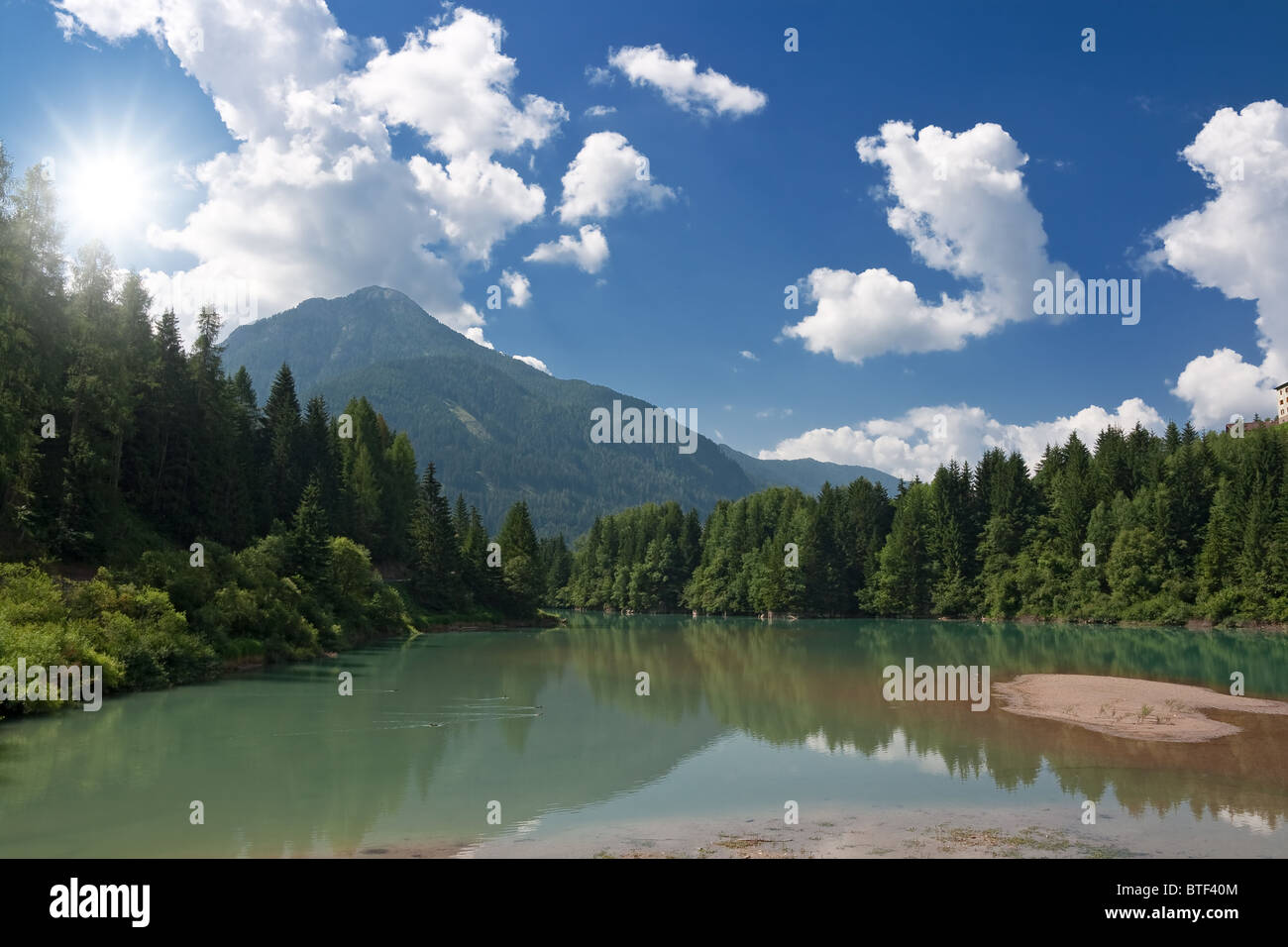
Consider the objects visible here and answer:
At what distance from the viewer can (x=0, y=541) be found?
39.2 metres

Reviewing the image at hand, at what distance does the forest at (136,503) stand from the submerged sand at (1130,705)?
124 feet

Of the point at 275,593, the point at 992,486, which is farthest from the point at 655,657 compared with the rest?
the point at 992,486

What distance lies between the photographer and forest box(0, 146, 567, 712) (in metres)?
35.1

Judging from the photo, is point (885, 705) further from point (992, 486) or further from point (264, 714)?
point (992, 486)

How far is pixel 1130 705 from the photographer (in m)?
33.6

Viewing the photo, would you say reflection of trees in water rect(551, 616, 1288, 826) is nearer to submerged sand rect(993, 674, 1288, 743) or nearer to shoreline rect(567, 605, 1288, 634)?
submerged sand rect(993, 674, 1288, 743)

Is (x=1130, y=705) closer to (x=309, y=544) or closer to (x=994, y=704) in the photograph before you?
(x=994, y=704)

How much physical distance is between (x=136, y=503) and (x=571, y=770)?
45853 mm

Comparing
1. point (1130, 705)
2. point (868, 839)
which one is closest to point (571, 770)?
point (868, 839)

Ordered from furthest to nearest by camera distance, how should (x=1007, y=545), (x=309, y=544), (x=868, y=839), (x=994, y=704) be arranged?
(x=1007, y=545) → (x=309, y=544) → (x=994, y=704) → (x=868, y=839)

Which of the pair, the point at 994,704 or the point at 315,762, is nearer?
the point at 315,762

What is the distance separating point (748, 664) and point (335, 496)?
49176mm

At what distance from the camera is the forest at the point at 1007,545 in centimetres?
9056
